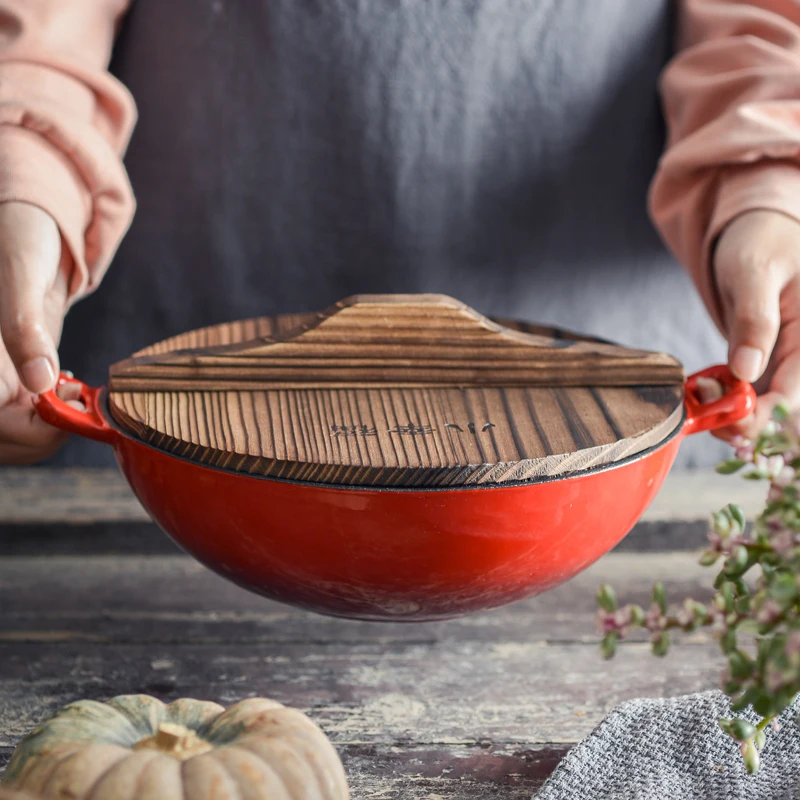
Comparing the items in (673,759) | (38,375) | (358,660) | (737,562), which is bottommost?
(358,660)

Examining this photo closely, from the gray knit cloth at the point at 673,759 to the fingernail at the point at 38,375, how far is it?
Answer: 1.36 feet

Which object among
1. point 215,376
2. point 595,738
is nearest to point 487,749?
point 595,738

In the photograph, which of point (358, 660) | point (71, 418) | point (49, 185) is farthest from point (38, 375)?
point (358, 660)

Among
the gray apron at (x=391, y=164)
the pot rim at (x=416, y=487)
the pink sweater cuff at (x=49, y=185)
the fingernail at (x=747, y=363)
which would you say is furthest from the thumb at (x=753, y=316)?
the pink sweater cuff at (x=49, y=185)

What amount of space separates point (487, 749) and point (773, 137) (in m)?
0.61

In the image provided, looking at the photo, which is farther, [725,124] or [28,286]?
[725,124]

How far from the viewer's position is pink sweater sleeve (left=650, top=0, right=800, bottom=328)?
88cm

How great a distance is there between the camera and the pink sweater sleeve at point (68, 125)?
800mm

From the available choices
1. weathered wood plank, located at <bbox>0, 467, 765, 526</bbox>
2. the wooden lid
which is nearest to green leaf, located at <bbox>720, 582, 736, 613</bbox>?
the wooden lid

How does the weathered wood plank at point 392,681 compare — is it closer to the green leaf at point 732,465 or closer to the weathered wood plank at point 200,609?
the weathered wood plank at point 200,609

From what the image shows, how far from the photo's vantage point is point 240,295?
118 cm

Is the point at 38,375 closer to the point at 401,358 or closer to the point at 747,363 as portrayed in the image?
the point at 401,358

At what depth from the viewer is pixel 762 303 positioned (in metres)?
0.73

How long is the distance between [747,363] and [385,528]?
1.02 ft
